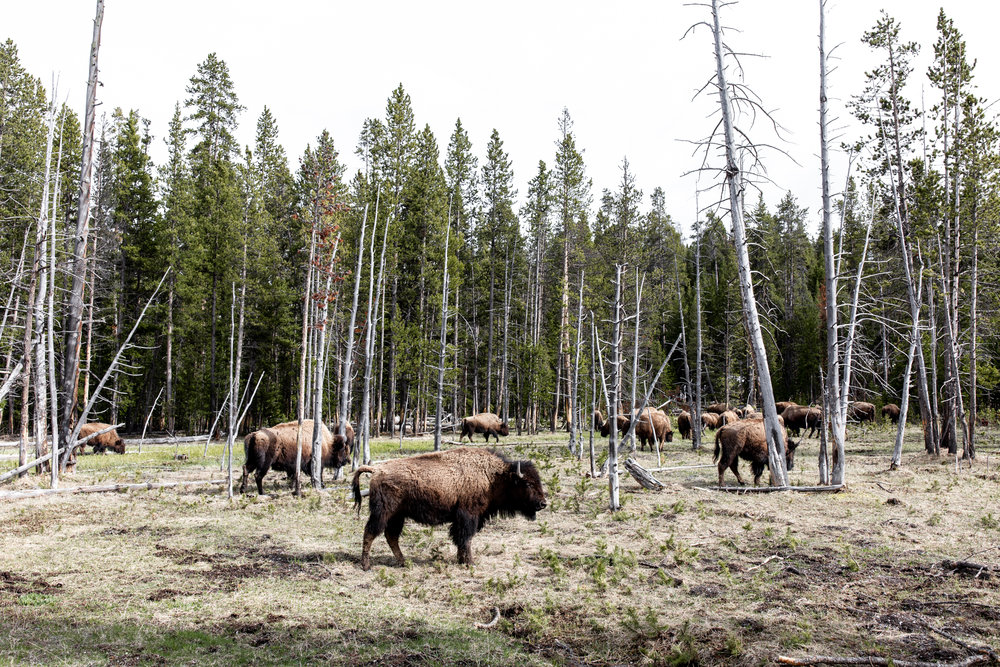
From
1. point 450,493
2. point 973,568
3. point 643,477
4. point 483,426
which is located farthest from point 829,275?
point 483,426

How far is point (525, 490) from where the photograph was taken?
8.85m

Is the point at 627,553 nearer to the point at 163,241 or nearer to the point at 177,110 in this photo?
the point at 163,241

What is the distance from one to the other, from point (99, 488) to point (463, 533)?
32.7 feet

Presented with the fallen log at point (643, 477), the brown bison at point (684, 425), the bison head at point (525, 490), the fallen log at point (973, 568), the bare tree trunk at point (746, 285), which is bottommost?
the brown bison at point (684, 425)

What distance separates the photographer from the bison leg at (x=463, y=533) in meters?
8.17

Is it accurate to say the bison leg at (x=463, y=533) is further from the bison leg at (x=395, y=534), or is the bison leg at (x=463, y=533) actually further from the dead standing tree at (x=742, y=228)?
the dead standing tree at (x=742, y=228)

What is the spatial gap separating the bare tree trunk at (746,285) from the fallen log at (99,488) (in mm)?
12702

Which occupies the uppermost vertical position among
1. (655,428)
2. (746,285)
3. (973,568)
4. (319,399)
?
(746,285)

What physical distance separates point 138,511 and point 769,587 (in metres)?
10.9

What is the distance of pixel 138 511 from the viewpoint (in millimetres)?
11703

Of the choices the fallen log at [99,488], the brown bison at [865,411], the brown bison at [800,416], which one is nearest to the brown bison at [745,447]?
the fallen log at [99,488]

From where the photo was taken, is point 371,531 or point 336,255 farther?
point 336,255

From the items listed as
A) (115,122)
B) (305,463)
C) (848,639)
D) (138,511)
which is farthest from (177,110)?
(848,639)

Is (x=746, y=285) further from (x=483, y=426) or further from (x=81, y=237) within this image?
(x=483, y=426)
